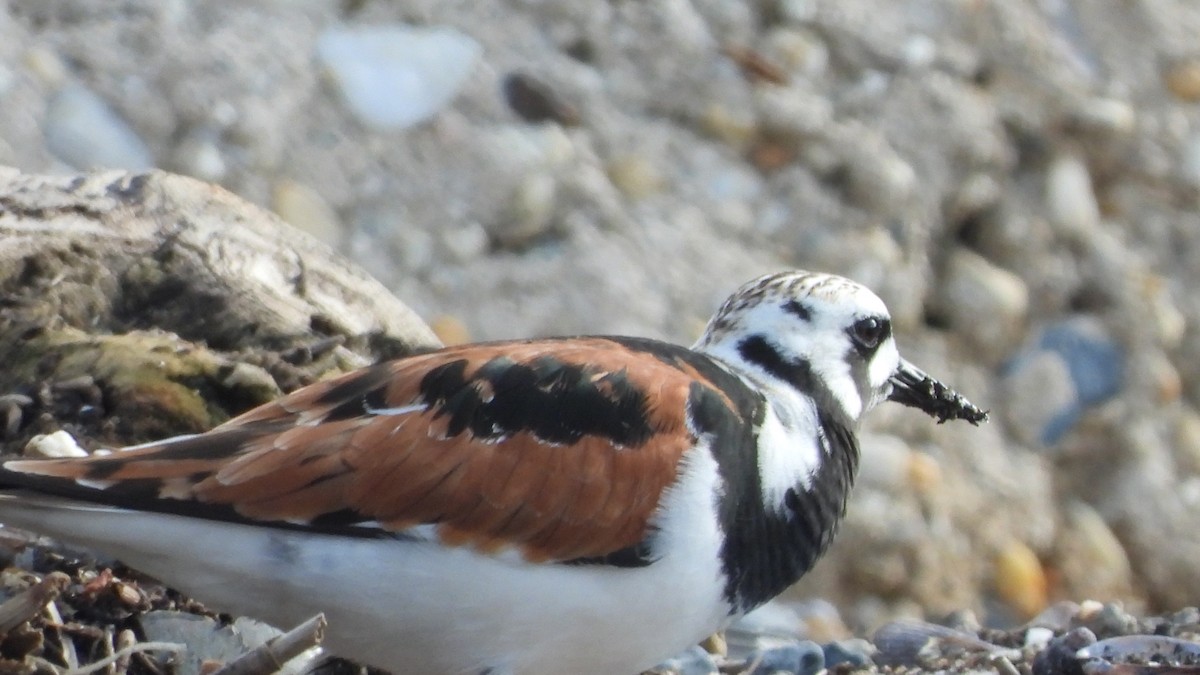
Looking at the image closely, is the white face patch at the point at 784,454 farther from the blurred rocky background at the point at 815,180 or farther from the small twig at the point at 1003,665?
the blurred rocky background at the point at 815,180

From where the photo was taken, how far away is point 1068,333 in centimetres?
478

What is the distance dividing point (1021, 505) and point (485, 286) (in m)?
1.48

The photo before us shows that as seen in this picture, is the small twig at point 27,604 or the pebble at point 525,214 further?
Answer: the pebble at point 525,214

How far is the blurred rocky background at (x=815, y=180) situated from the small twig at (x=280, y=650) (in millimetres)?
1996

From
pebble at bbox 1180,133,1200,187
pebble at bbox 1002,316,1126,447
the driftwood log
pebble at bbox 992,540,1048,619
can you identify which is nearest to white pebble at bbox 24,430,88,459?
the driftwood log

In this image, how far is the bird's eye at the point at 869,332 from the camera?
2924mm

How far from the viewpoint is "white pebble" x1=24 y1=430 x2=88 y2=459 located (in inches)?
105

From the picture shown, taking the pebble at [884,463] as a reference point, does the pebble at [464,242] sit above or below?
above

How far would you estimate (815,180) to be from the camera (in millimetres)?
4641

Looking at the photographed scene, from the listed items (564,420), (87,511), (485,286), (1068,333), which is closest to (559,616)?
(564,420)

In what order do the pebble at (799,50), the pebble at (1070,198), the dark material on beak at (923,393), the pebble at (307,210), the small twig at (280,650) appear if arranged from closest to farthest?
1. the small twig at (280,650)
2. the dark material on beak at (923,393)
3. the pebble at (307,210)
4. the pebble at (799,50)
5. the pebble at (1070,198)

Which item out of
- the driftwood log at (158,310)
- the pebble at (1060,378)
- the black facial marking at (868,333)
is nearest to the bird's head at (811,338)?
the black facial marking at (868,333)

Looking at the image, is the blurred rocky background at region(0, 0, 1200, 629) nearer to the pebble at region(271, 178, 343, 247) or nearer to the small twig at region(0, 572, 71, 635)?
the pebble at region(271, 178, 343, 247)

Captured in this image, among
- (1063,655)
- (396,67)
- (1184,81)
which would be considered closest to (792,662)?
(1063,655)
